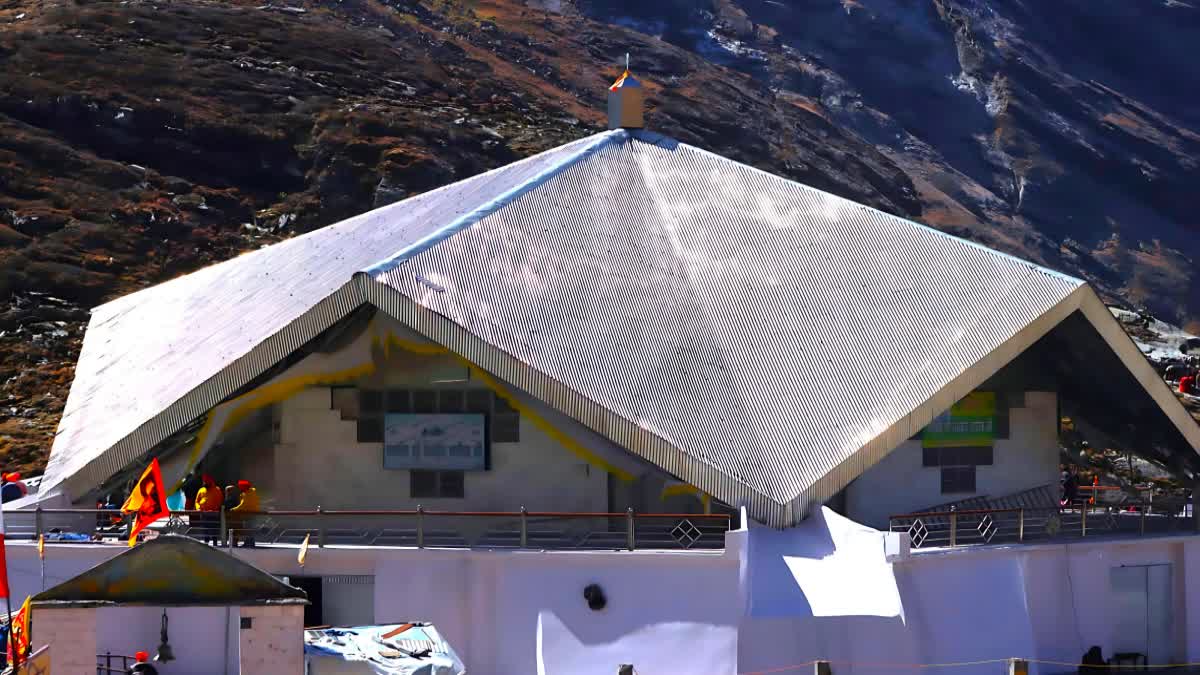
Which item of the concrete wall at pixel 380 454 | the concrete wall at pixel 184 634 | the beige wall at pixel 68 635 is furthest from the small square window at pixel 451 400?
the beige wall at pixel 68 635

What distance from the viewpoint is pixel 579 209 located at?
112 ft

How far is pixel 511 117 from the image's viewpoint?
95.5 m

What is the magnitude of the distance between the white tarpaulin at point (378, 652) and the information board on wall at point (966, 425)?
11.2m

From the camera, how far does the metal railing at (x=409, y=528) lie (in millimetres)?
28703

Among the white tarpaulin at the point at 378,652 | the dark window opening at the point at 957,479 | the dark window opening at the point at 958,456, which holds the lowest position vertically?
the white tarpaulin at the point at 378,652

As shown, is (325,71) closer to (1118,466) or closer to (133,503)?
(1118,466)

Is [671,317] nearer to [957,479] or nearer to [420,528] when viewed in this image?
[420,528]

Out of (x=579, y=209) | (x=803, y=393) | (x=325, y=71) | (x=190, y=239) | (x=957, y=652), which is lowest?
(x=957, y=652)

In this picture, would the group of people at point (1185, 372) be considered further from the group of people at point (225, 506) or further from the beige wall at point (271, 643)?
the beige wall at point (271, 643)

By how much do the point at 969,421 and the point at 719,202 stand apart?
6.24m

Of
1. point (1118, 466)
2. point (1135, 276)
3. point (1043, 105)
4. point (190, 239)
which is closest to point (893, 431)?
point (1118, 466)

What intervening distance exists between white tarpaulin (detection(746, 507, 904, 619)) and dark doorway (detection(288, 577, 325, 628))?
6.82 m

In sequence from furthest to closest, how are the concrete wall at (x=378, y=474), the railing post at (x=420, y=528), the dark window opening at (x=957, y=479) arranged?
the dark window opening at (x=957, y=479) → the concrete wall at (x=378, y=474) → the railing post at (x=420, y=528)

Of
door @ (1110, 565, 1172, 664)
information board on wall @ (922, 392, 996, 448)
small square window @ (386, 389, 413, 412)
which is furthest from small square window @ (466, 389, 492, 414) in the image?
door @ (1110, 565, 1172, 664)
